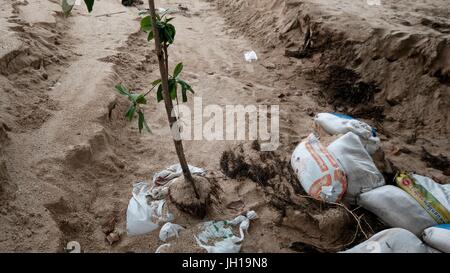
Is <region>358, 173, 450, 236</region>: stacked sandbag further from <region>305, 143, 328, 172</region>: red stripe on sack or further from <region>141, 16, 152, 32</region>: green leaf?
<region>141, 16, 152, 32</region>: green leaf

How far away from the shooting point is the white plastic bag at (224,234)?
1864mm

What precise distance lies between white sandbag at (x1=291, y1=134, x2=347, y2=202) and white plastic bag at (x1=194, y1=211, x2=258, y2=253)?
441 millimetres

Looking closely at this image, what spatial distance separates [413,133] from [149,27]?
2613 millimetres

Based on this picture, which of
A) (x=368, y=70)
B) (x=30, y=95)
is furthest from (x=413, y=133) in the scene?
(x=30, y=95)

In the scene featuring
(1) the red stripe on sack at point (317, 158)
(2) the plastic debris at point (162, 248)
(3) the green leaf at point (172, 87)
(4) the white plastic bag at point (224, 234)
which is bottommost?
(2) the plastic debris at point (162, 248)

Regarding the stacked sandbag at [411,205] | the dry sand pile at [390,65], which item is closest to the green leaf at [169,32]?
the stacked sandbag at [411,205]

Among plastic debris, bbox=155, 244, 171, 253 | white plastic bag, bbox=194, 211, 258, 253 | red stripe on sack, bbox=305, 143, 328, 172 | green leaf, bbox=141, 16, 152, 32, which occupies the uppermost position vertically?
green leaf, bbox=141, 16, 152, 32

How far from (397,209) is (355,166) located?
0.35 metres

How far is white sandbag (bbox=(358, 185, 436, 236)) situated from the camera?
76.0 inches

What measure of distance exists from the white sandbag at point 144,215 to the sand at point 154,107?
0.06 meters

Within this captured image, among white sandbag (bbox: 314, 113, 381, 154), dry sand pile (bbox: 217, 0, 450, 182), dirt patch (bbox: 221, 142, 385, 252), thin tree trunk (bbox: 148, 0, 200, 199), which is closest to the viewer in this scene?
thin tree trunk (bbox: 148, 0, 200, 199)

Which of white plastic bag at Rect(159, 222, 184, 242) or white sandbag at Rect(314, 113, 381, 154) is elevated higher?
white sandbag at Rect(314, 113, 381, 154)
